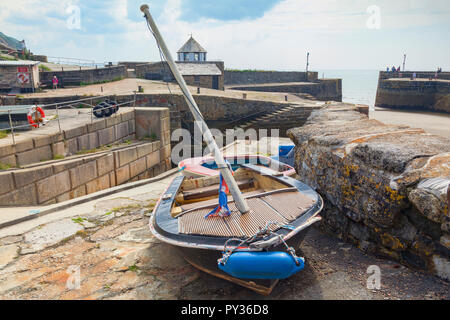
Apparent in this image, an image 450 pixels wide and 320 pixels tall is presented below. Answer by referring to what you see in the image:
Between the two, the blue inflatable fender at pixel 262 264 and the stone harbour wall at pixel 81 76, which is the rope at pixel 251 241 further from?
the stone harbour wall at pixel 81 76

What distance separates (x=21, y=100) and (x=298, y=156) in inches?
580

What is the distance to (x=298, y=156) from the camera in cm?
619

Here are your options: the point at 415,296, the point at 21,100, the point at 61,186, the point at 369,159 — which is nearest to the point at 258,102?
the point at 21,100

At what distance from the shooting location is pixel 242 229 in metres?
3.74

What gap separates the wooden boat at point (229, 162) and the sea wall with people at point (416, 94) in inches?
1049

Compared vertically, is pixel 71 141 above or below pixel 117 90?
below

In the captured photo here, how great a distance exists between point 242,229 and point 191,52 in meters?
35.3

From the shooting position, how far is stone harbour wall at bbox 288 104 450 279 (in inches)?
137

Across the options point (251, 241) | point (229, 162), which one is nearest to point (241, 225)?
point (251, 241)

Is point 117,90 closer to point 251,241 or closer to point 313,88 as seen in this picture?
point 251,241

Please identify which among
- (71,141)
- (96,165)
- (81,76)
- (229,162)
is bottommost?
(96,165)

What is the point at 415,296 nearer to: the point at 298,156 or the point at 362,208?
the point at 362,208

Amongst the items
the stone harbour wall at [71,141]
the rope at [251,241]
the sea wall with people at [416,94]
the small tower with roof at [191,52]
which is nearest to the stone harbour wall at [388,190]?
the rope at [251,241]

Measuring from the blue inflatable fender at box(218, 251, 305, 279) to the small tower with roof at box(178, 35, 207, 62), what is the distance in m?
35.3
